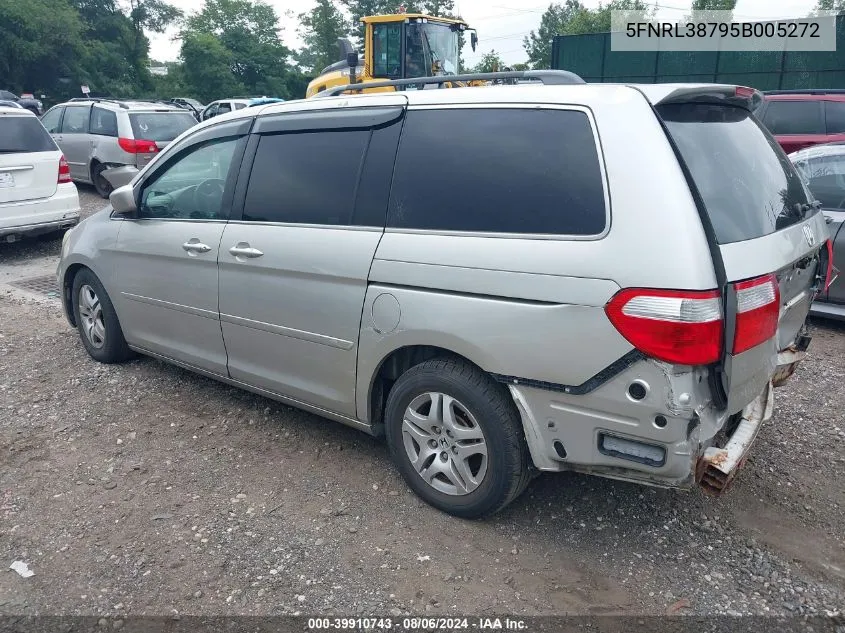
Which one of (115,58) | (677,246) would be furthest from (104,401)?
(115,58)

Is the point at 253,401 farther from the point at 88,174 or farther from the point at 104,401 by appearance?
the point at 88,174

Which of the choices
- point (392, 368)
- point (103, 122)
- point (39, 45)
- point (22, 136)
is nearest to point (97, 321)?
point (392, 368)

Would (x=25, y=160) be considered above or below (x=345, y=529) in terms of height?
above

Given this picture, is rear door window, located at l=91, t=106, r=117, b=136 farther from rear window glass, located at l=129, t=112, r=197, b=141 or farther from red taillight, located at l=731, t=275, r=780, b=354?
red taillight, located at l=731, t=275, r=780, b=354

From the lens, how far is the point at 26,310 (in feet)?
22.1

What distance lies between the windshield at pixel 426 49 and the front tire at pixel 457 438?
12003 mm

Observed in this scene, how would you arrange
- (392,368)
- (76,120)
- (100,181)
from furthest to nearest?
(76,120) → (100,181) → (392,368)

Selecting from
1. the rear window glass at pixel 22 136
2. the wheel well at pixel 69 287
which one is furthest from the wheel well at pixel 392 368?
the rear window glass at pixel 22 136

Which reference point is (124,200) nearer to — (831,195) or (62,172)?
(62,172)

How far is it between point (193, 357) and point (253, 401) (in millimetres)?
491

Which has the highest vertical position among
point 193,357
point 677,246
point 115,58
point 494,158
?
point 115,58

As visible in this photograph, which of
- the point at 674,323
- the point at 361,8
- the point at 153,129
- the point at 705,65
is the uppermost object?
the point at 361,8

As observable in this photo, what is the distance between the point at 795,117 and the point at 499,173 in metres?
9.02

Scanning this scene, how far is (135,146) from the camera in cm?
1202
